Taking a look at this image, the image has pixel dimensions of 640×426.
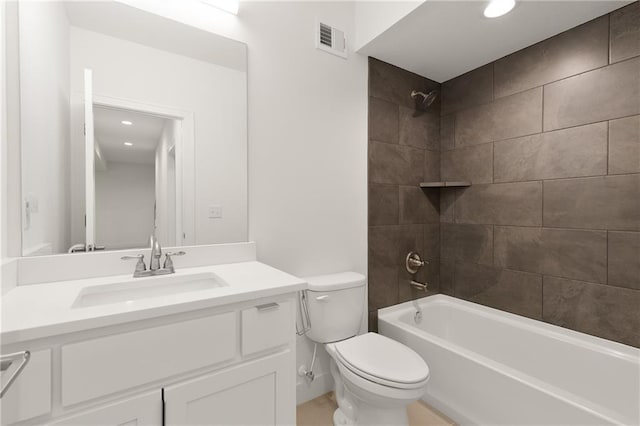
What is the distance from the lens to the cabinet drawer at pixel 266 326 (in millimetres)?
987

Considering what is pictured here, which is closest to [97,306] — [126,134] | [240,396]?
[240,396]

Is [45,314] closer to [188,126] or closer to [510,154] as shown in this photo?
[188,126]

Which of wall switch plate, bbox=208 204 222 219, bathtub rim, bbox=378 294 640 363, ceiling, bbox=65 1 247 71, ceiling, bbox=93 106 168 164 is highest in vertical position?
ceiling, bbox=65 1 247 71

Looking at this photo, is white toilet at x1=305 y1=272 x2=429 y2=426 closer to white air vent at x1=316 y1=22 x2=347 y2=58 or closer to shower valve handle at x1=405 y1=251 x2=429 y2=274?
shower valve handle at x1=405 y1=251 x2=429 y2=274

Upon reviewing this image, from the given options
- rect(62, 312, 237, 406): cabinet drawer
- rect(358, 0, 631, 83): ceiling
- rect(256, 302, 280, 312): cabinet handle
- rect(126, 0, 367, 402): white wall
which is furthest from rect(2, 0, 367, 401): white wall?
rect(62, 312, 237, 406): cabinet drawer

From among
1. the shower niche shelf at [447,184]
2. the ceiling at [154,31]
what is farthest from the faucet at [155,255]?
the shower niche shelf at [447,184]

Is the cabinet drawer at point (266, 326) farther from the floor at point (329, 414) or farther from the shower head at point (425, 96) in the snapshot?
the shower head at point (425, 96)

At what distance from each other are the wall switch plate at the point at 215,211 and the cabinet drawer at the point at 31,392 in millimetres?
849

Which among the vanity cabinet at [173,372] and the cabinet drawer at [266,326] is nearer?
the vanity cabinet at [173,372]

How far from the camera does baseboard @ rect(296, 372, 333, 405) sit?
5.84ft

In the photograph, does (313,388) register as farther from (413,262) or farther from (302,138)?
(302,138)

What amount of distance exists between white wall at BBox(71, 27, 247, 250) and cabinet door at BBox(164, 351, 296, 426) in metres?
0.69

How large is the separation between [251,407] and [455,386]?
1190 mm

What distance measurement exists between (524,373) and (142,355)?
1890 millimetres
